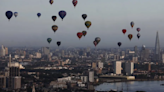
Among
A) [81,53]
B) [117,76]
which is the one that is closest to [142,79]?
[117,76]

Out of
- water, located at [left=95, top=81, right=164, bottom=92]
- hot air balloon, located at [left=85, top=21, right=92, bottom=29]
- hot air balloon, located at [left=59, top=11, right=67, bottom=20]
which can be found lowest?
water, located at [left=95, top=81, right=164, bottom=92]

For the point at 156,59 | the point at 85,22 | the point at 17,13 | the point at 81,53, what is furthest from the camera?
the point at 81,53

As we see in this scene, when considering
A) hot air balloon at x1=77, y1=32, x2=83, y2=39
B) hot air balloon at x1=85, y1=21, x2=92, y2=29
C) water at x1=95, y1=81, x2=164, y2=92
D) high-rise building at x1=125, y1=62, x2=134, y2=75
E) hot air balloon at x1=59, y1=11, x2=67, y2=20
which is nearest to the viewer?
hot air balloon at x1=59, y1=11, x2=67, y2=20

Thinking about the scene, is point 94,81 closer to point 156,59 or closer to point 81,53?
point 156,59

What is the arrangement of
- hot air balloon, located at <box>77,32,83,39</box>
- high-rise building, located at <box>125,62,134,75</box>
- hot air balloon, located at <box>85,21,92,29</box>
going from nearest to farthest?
hot air balloon, located at <box>85,21,92,29</box>
hot air balloon, located at <box>77,32,83,39</box>
high-rise building, located at <box>125,62,134,75</box>

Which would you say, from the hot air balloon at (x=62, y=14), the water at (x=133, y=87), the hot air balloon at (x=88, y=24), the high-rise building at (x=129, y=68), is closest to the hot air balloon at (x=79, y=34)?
the hot air balloon at (x=88, y=24)

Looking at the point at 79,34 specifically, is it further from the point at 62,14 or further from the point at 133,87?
the point at 133,87

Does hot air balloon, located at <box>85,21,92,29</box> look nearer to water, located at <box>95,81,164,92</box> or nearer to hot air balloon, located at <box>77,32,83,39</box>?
hot air balloon, located at <box>77,32,83,39</box>

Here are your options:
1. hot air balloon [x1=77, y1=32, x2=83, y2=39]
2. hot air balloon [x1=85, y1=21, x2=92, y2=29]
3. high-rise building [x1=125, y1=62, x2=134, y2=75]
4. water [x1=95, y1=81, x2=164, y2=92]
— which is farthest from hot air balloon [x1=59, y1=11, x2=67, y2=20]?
high-rise building [x1=125, y1=62, x2=134, y2=75]

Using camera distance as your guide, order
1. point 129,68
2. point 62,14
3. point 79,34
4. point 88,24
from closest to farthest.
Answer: point 62,14
point 88,24
point 79,34
point 129,68

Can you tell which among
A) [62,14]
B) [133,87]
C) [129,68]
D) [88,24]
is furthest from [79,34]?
[129,68]

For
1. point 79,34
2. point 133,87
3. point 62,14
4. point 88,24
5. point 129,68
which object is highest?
point 62,14
